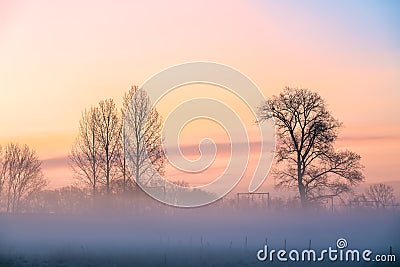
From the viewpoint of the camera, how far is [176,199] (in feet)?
166

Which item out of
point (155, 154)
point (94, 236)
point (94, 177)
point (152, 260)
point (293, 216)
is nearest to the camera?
point (152, 260)

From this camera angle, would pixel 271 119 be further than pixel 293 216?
Yes

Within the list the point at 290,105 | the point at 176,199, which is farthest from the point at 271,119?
the point at 176,199

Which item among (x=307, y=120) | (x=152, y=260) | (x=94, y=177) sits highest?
(x=307, y=120)

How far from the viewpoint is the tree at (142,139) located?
1981 inches

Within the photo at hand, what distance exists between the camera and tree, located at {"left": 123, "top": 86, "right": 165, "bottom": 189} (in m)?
50.3

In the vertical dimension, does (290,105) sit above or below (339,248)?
above

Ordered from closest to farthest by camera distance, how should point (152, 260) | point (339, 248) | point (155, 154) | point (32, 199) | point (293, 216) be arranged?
point (152, 260) < point (339, 248) < point (293, 216) < point (155, 154) < point (32, 199)

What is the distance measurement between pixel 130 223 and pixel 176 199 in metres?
4.65

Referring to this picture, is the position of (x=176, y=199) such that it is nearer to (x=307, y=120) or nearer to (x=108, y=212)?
(x=108, y=212)

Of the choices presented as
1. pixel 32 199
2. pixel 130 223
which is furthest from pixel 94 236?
pixel 32 199

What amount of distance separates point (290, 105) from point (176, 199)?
11227 mm

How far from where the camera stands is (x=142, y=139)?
50875 millimetres

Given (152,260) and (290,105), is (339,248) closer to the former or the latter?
(152,260)
